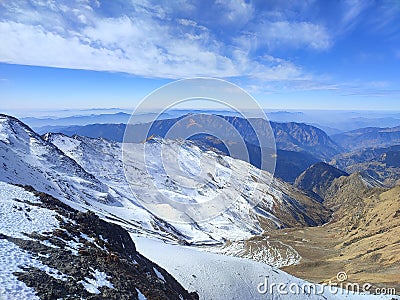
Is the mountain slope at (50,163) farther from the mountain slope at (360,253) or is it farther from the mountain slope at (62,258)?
the mountain slope at (360,253)

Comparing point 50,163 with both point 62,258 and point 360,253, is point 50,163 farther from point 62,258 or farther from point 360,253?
point 360,253

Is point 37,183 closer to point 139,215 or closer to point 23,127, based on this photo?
point 139,215

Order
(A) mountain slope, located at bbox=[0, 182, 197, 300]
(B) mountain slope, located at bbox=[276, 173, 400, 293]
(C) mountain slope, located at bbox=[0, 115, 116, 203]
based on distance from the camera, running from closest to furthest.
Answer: (A) mountain slope, located at bbox=[0, 182, 197, 300] < (B) mountain slope, located at bbox=[276, 173, 400, 293] < (C) mountain slope, located at bbox=[0, 115, 116, 203]

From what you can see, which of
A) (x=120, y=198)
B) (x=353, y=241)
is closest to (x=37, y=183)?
(x=120, y=198)

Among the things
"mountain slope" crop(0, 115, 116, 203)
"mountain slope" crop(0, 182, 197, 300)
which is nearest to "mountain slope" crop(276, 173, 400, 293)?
"mountain slope" crop(0, 182, 197, 300)

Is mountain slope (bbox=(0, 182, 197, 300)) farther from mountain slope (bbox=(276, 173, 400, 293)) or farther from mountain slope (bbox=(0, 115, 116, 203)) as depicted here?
mountain slope (bbox=(0, 115, 116, 203))

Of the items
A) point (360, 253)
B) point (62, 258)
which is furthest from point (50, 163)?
point (360, 253)

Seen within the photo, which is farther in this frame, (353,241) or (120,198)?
(353,241)

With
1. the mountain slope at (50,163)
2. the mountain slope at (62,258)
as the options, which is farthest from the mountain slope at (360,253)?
the mountain slope at (50,163)
